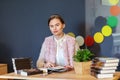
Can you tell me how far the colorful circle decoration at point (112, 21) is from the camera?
3373 mm

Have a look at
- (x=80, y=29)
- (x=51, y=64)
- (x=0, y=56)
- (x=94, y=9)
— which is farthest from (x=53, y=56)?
(x=0, y=56)

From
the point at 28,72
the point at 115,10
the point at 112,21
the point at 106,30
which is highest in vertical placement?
the point at 115,10

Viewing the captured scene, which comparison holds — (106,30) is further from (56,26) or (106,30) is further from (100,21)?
(56,26)

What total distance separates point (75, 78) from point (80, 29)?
1.29 m

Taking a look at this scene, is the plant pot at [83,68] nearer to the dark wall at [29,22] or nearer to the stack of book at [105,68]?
the stack of book at [105,68]

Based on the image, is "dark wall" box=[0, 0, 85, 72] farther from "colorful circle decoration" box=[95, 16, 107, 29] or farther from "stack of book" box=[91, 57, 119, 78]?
"stack of book" box=[91, 57, 119, 78]

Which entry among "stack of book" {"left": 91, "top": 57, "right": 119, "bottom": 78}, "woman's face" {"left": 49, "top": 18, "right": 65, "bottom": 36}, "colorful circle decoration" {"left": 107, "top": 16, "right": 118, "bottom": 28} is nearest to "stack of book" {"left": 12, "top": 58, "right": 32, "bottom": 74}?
"woman's face" {"left": 49, "top": 18, "right": 65, "bottom": 36}

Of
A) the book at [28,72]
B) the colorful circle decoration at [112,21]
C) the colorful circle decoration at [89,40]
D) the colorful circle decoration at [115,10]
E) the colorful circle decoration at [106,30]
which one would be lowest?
the book at [28,72]

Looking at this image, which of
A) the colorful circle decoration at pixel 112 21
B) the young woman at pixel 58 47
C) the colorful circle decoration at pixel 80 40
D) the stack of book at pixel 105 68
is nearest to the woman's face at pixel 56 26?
the young woman at pixel 58 47

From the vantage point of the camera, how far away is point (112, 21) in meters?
3.39

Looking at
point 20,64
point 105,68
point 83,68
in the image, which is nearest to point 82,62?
point 83,68

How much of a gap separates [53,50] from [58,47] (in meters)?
0.07

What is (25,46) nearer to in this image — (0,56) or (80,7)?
(0,56)

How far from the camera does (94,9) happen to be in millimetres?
3486
